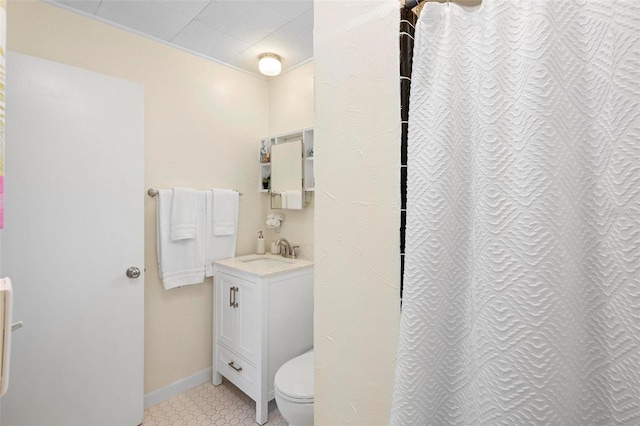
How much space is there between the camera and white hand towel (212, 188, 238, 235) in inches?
87.7

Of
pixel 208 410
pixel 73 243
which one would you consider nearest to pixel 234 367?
pixel 208 410

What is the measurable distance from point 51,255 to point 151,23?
4.69 ft

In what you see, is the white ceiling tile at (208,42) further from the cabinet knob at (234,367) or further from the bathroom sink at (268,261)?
the cabinet knob at (234,367)

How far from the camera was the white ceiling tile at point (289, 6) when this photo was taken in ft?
5.59

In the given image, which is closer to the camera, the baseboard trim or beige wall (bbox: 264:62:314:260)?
the baseboard trim

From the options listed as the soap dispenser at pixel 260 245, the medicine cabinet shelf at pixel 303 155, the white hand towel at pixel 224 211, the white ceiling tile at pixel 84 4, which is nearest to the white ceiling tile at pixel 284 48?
the medicine cabinet shelf at pixel 303 155

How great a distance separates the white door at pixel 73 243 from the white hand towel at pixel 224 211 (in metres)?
0.54

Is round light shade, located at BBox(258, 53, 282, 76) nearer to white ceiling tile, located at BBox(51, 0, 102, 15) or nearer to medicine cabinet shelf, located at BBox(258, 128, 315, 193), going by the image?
medicine cabinet shelf, located at BBox(258, 128, 315, 193)

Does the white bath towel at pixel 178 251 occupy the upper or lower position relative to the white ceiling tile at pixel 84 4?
lower

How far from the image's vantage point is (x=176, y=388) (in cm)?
210

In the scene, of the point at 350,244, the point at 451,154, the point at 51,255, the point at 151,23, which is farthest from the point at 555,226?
the point at 151,23

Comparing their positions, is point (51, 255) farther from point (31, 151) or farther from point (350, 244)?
point (350, 244)

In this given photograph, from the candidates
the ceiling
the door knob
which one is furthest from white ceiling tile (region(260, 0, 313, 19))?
the door knob

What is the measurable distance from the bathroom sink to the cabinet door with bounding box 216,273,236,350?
0.21m
